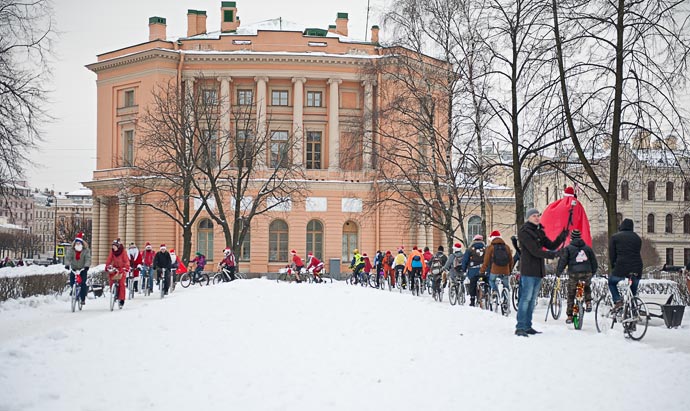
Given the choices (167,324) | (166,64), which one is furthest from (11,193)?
(166,64)

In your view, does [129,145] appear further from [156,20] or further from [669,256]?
[669,256]

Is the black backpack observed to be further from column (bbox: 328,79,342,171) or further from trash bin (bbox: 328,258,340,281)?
column (bbox: 328,79,342,171)

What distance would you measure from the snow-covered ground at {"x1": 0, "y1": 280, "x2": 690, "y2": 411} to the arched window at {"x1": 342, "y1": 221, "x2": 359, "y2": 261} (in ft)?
139

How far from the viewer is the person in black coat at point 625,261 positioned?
14070mm

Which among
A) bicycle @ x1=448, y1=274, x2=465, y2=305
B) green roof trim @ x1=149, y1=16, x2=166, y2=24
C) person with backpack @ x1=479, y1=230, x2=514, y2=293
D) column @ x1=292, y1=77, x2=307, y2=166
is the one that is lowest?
bicycle @ x1=448, y1=274, x2=465, y2=305

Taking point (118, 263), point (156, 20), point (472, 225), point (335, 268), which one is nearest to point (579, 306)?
point (118, 263)

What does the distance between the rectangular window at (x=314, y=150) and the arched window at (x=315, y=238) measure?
14.7 ft

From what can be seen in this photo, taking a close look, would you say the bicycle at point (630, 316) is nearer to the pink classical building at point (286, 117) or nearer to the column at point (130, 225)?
the pink classical building at point (286, 117)

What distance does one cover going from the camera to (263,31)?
57438 mm

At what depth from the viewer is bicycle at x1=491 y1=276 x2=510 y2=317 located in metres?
17.9

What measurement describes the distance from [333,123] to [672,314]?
1759 inches

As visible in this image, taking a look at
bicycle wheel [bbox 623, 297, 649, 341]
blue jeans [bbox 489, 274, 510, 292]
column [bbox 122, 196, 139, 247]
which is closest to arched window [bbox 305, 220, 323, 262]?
column [bbox 122, 196, 139, 247]

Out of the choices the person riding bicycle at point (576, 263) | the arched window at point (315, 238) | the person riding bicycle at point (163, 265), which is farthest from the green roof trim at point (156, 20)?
the person riding bicycle at point (576, 263)

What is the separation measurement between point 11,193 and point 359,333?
15.0 m
